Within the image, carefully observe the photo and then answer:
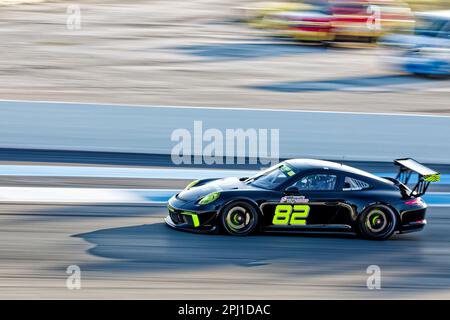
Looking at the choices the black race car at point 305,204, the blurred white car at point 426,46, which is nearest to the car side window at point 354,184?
the black race car at point 305,204

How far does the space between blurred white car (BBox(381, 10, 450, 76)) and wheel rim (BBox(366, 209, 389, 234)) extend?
12.6 meters

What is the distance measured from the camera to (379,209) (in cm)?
1032

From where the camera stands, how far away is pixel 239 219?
10.1 metres

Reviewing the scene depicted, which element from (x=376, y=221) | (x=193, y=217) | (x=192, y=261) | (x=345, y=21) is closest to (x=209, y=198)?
(x=193, y=217)

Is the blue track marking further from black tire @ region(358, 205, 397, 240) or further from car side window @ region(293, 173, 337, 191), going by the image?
black tire @ region(358, 205, 397, 240)

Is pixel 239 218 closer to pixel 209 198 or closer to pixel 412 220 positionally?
pixel 209 198

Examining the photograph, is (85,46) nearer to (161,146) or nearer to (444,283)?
(161,146)

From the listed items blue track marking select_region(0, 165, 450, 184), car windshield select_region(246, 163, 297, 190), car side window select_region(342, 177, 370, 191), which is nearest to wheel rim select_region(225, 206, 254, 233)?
car windshield select_region(246, 163, 297, 190)

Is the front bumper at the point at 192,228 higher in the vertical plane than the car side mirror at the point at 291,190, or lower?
lower

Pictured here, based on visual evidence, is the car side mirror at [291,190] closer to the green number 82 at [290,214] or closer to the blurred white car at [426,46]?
the green number 82 at [290,214]

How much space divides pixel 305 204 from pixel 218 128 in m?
5.03

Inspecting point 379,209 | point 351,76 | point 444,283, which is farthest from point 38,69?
point 444,283

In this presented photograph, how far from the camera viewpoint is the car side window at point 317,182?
10258mm

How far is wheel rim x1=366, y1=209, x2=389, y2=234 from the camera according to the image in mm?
10320
